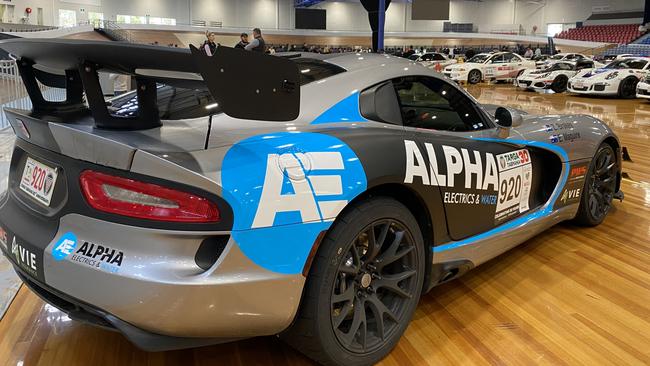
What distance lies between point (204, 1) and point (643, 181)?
35888 millimetres

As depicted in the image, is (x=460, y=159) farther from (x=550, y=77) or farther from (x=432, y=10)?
(x=550, y=77)

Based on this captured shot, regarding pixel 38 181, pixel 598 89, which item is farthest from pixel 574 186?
pixel 598 89

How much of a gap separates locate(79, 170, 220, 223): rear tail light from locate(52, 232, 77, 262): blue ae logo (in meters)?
0.16

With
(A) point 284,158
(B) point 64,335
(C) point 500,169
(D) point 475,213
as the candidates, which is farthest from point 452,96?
(B) point 64,335

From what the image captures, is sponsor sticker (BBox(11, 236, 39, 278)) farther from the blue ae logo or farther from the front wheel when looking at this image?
the front wheel

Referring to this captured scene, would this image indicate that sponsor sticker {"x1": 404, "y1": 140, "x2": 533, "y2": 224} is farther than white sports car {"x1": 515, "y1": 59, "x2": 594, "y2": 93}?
No

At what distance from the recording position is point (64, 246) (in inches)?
62.0

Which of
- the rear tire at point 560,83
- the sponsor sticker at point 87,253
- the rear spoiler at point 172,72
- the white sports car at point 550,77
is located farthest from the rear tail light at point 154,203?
the rear tire at point 560,83

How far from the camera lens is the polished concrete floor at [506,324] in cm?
204

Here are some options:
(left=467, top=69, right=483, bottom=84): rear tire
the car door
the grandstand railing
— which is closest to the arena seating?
(left=467, top=69, right=483, bottom=84): rear tire

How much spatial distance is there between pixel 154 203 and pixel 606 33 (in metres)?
41.3

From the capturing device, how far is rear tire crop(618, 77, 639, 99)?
13844mm

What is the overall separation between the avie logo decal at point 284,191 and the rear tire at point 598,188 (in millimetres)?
2326

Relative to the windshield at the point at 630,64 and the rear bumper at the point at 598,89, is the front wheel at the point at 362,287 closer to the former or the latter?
the rear bumper at the point at 598,89
